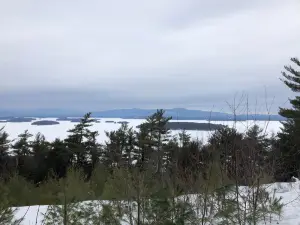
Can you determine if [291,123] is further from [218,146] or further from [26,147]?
[26,147]

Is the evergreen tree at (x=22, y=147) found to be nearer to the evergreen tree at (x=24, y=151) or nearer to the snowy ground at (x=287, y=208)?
the evergreen tree at (x=24, y=151)

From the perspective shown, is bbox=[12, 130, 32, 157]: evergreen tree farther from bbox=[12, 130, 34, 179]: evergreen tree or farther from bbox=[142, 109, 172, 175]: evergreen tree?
bbox=[142, 109, 172, 175]: evergreen tree

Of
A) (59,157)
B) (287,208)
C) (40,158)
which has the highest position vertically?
(287,208)

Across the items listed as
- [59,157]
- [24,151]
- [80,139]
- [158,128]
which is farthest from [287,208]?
[24,151]

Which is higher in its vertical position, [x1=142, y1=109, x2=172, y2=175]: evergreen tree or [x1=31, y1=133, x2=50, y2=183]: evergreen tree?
[x1=142, y1=109, x2=172, y2=175]: evergreen tree

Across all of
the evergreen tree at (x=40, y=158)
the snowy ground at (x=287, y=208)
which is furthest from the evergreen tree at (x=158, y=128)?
the snowy ground at (x=287, y=208)

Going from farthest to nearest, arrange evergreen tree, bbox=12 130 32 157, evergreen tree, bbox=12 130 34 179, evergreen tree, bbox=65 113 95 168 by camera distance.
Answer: evergreen tree, bbox=12 130 32 157 → evergreen tree, bbox=65 113 95 168 → evergreen tree, bbox=12 130 34 179

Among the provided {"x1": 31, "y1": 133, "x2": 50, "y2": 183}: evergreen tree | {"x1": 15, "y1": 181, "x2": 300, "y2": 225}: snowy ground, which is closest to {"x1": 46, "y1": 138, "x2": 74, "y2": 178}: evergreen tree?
{"x1": 31, "y1": 133, "x2": 50, "y2": 183}: evergreen tree

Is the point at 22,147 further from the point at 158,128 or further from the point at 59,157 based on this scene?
the point at 158,128

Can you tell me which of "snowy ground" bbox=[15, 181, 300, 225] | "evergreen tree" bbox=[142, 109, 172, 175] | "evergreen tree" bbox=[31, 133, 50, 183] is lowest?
"evergreen tree" bbox=[31, 133, 50, 183]

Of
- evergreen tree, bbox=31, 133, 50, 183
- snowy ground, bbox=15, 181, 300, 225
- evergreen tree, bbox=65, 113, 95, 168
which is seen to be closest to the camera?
snowy ground, bbox=15, 181, 300, 225

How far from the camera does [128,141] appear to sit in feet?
143

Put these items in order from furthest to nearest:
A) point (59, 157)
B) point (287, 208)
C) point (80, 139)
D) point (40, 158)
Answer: point (80, 139)
point (59, 157)
point (40, 158)
point (287, 208)

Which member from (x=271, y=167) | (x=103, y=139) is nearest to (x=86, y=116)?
(x=103, y=139)
